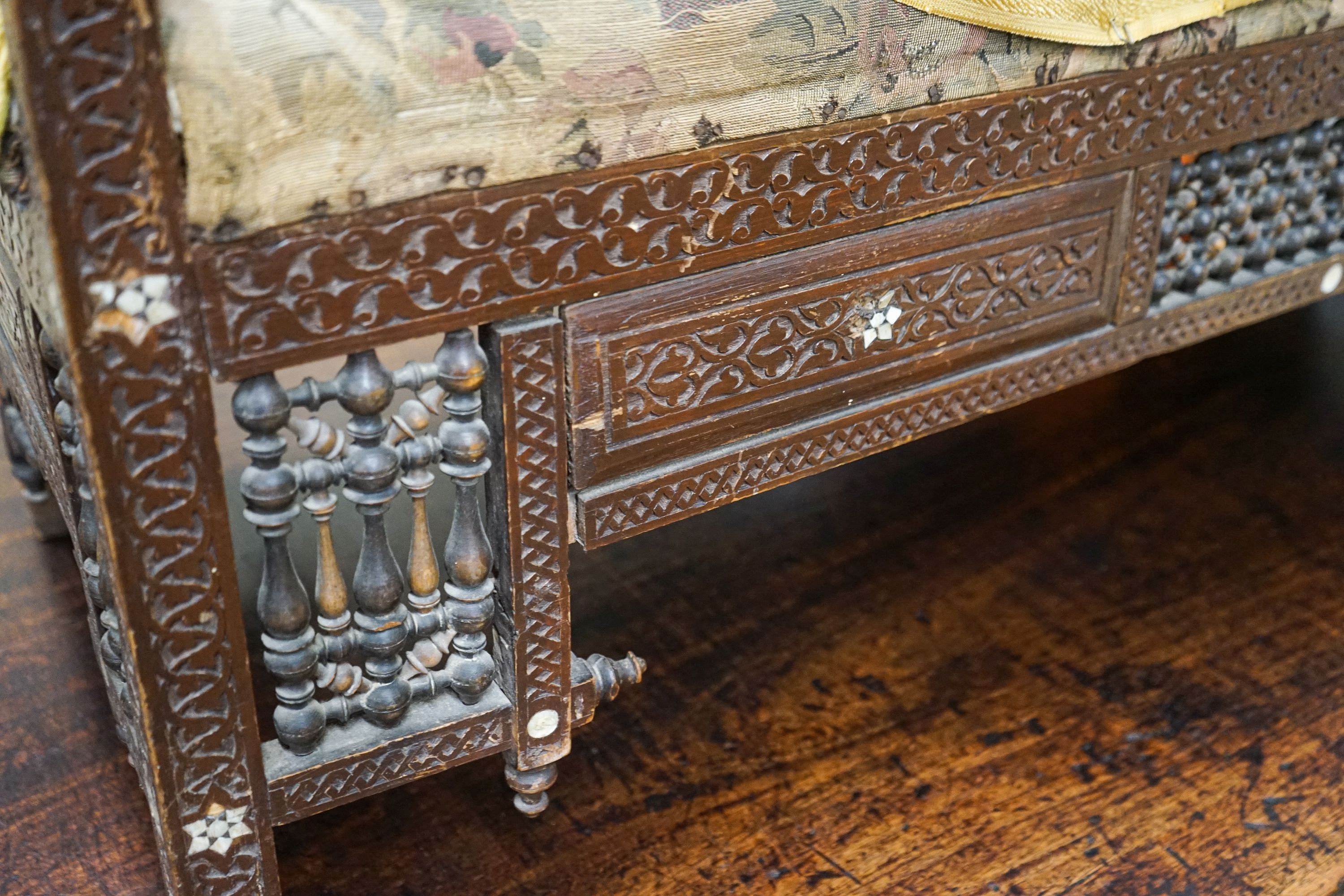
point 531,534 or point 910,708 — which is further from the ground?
point 531,534

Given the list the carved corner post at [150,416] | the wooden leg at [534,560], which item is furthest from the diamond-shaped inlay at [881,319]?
the carved corner post at [150,416]

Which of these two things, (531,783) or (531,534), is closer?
(531,534)

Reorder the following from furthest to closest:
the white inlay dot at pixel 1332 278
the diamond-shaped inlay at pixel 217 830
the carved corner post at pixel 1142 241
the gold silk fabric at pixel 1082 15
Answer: the white inlay dot at pixel 1332 278
the carved corner post at pixel 1142 241
the gold silk fabric at pixel 1082 15
the diamond-shaped inlay at pixel 217 830

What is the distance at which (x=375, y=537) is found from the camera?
888 millimetres

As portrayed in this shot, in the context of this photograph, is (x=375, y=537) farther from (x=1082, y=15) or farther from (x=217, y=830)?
(x=1082, y=15)

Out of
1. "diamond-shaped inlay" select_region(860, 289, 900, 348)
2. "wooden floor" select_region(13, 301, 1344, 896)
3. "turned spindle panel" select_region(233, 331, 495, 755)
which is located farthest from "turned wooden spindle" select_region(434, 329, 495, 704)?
"diamond-shaped inlay" select_region(860, 289, 900, 348)

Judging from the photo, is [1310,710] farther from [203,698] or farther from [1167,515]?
[203,698]

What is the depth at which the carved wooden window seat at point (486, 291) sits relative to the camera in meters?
0.70

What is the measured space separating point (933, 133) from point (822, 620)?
60cm

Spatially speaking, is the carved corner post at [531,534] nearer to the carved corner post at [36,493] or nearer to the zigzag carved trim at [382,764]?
the zigzag carved trim at [382,764]

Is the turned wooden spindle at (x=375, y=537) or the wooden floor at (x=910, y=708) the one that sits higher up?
the turned wooden spindle at (x=375, y=537)

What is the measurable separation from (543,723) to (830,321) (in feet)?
1.33

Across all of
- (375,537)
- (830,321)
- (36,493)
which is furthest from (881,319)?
(36,493)

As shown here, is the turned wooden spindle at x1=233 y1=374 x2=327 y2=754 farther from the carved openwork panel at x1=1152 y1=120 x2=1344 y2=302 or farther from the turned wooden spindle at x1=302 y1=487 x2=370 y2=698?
the carved openwork panel at x1=1152 y1=120 x2=1344 y2=302
